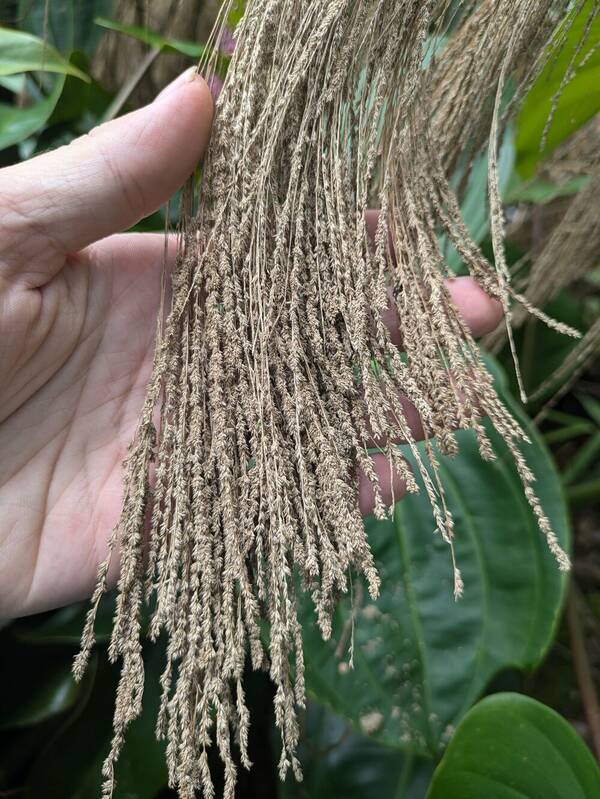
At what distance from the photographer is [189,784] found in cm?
37

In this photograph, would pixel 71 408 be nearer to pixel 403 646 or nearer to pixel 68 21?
pixel 403 646

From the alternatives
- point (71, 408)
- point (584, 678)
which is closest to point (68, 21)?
point (71, 408)

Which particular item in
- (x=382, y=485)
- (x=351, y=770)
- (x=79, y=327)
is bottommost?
(x=351, y=770)

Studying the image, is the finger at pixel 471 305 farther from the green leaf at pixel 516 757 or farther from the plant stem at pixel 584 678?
the plant stem at pixel 584 678

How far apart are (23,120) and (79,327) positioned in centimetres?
31

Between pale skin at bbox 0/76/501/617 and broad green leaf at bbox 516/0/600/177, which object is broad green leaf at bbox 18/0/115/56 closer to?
pale skin at bbox 0/76/501/617

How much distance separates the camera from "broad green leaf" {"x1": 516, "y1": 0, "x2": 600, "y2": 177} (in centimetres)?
66

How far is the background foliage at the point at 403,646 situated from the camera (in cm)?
55

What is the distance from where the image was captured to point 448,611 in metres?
0.72

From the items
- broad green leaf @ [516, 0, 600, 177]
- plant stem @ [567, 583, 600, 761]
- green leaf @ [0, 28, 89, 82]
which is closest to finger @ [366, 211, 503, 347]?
broad green leaf @ [516, 0, 600, 177]

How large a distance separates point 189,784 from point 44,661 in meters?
0.62

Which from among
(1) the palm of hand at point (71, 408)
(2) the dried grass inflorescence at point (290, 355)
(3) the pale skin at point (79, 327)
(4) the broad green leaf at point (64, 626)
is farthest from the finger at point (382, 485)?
(4) the broad green leaf at point (64, 626)

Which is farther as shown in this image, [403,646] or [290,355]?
[403,646]

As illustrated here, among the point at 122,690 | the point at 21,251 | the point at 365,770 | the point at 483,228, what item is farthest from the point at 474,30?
the point at 365,770
